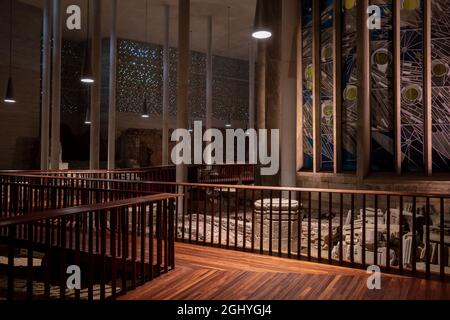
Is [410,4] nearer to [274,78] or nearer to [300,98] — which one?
[300,98]

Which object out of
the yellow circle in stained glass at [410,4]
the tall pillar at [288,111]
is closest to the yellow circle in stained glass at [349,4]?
the yellow circle in stained glass at [410,4]

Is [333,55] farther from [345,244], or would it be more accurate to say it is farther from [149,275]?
[149,275]

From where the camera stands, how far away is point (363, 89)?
9.94 m

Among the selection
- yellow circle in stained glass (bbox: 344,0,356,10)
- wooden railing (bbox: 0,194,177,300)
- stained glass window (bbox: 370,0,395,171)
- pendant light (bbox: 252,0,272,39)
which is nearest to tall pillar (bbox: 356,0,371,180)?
stained glass window (bbox: 370,0,395,171)

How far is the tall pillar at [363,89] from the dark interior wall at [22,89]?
12.3 m

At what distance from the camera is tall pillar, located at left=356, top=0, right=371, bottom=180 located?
990cm

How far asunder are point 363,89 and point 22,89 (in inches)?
501

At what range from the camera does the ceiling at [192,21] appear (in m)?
15.2

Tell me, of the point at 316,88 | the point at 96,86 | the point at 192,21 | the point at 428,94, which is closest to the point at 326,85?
the point at 316,88

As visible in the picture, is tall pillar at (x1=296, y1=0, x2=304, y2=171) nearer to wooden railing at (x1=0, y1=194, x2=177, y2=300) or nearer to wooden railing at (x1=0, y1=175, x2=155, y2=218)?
wooden railing at (x1=0, y1=175, x2=155, y2=218)

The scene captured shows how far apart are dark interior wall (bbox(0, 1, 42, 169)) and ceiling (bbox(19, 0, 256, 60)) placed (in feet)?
2.80

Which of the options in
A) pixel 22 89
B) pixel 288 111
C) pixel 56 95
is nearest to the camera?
pixel 288 111

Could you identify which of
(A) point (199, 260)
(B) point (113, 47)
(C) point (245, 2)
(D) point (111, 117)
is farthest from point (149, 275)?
(C) point (245, 2)

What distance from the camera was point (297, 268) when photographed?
4.55 meters
